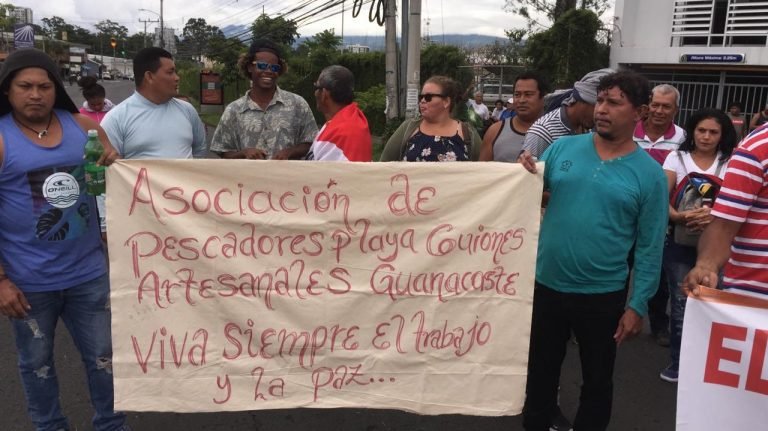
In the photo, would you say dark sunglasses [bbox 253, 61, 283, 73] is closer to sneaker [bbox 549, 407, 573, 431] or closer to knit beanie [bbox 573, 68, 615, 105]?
knit beanie [bbox 573, 68, 615, 105]

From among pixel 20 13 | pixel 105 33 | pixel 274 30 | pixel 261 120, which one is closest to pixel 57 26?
pixel 105 33

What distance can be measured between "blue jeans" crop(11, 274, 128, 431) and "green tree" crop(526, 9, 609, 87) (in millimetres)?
17426

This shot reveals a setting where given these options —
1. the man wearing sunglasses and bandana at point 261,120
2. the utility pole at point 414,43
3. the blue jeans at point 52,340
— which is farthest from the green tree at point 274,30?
the blue jeans at point 52,340

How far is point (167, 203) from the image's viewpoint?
2723 mm

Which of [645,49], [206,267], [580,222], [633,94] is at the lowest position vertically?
[206,267]

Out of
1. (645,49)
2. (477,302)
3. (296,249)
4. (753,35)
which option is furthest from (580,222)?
(645,49)

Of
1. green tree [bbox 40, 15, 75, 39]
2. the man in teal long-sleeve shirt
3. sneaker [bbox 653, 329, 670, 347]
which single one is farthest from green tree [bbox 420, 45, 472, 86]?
green tree [bbox 40, 15, 75, 39]

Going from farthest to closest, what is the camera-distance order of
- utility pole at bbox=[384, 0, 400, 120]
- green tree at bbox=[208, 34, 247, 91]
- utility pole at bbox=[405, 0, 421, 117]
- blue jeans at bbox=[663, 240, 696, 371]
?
green tree at bbox=[208, 34, 247, 91] < utility pole at bbox=[384, 0, 400, 120] < utility pole at bbox=[405, 0, 421, 117] < blue jeans at bbox=[663, 240, 696, 371]

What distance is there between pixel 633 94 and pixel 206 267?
6.40 ft

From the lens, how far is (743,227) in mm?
2504

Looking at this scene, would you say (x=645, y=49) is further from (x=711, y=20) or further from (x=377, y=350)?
(x=377, y=350)

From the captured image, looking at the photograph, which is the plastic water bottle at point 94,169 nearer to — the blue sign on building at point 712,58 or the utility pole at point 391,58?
the utility pole at point 391,58

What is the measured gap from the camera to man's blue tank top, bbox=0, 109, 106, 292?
2.66 metres

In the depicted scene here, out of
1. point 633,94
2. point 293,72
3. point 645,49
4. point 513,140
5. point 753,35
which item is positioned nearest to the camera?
point 633,94
